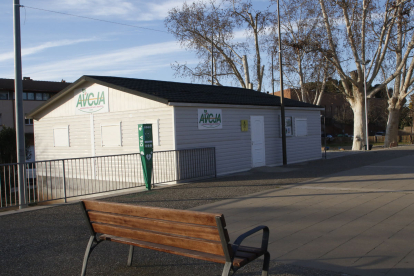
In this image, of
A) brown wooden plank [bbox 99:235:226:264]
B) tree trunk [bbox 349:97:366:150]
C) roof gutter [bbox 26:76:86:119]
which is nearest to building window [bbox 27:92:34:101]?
roof gutter [bbox 26:76:86:119]

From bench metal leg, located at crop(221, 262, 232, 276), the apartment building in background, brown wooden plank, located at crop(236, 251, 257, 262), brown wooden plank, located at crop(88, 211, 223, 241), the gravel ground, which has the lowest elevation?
the gravel ground

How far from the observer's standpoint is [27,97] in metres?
43.5

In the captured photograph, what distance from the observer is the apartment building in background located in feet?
133

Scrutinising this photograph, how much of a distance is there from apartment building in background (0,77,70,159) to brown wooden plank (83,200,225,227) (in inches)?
1514

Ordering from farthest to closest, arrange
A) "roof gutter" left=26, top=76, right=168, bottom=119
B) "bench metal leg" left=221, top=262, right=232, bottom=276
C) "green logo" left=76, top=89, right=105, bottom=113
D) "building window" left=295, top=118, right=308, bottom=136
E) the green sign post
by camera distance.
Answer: "building window" left=295, top=118, right=308, bottom=136 < "green logo" left=76, top=89, right=105, bottom=113 < "roof gutter" left=26, top=76, right=168, bottom=119 < the green sign post < "bench metal leg" left=221, top=262, right=232, bottom=276

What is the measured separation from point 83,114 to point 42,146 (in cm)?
382

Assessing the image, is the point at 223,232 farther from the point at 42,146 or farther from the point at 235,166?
the point at 42,146

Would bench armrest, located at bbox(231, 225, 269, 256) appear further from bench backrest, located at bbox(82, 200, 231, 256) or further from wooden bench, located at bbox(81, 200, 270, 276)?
bench backrest, located at bbox(82, 200, 231, 256)

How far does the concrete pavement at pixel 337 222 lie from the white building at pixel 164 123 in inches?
167

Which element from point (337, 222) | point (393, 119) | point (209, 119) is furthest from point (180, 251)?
point (393, 119)

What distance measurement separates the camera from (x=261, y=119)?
1684 centimetres

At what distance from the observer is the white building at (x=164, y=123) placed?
13.4 m

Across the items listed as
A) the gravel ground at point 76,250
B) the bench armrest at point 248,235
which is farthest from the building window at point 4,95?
the bench armrest at point 248,235

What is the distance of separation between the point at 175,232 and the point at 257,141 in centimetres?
1288
